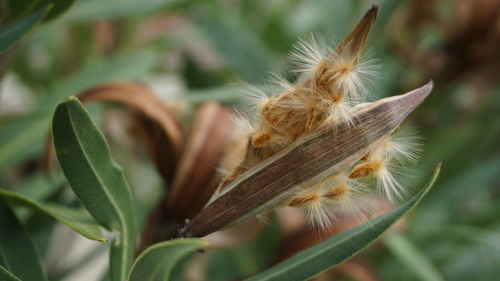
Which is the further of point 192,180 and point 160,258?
point 192,180

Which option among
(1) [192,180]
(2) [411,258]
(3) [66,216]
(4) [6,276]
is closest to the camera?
(4) [6,276]

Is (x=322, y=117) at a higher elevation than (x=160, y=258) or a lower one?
higher

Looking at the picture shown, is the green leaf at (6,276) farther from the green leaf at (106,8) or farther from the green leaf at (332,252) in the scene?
the green leaf at (106,8)

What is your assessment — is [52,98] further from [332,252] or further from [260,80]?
[332,252]

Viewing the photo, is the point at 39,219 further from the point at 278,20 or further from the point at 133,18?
the point at 278,20

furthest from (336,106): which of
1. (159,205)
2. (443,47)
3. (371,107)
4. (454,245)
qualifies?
(454,245)

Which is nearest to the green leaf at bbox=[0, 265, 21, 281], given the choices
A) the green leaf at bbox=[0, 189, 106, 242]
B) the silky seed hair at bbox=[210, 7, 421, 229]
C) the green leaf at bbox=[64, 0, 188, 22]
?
the green leaf at bbox=[0, 189, 106, 242]

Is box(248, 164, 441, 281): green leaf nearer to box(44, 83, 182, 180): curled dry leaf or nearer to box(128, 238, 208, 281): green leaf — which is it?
box(128, 238, 208, 281): green leaf

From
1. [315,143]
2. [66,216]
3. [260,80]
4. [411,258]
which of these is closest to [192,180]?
[66,216]
